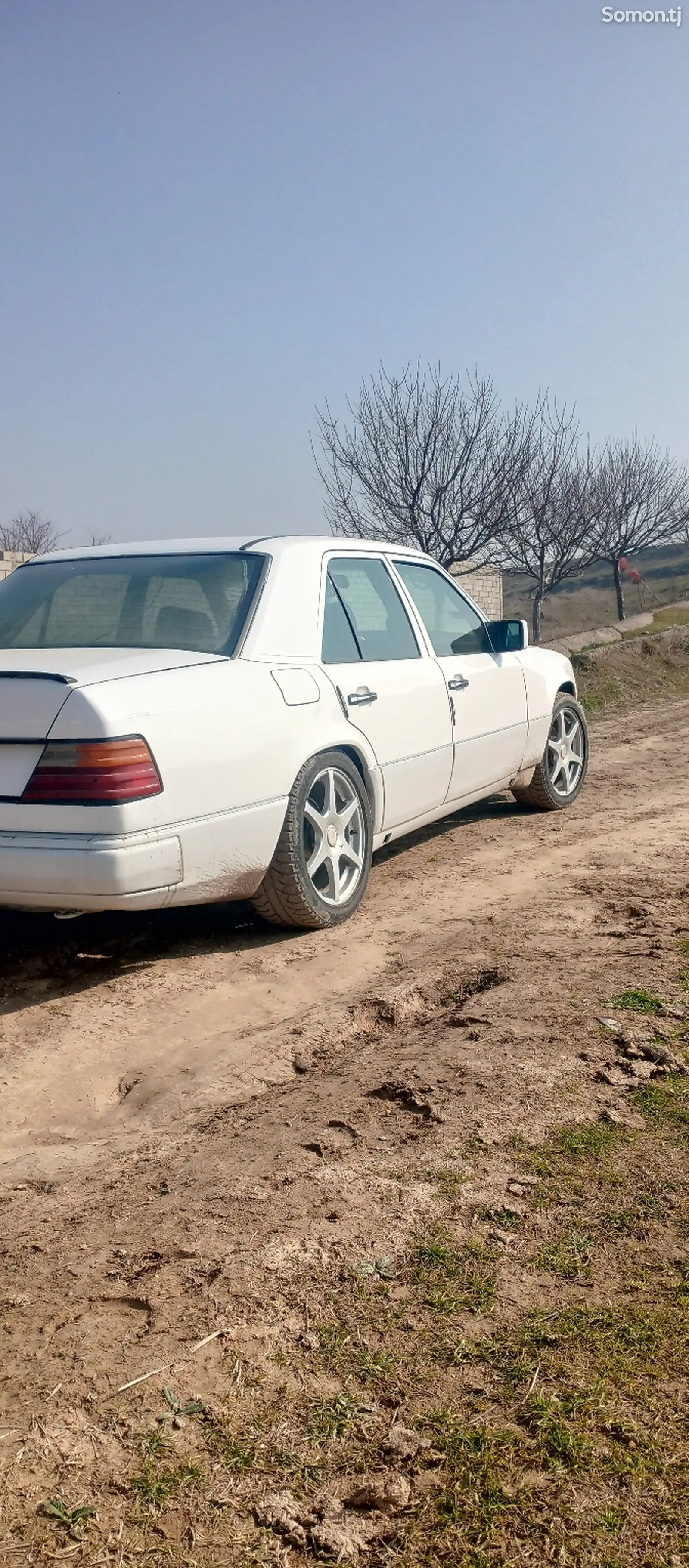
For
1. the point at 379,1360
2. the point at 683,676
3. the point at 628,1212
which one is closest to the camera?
the point at 379,1360

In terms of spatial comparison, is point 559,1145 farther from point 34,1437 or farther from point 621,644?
point 621,644

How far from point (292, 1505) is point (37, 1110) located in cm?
174

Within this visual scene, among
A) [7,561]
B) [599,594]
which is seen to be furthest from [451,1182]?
[599,594]

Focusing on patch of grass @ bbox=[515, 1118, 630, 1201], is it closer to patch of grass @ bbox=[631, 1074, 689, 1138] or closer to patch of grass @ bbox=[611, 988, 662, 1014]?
patch of grass @ bbox=[631, 1074, 689, 1138]

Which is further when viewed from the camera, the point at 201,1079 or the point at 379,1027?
the point at 379,1027

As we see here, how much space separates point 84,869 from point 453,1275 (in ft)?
6.31

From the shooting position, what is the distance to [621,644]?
1584 cm

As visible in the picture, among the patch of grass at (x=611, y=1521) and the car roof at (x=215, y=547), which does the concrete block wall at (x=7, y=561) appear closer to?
the car roof at (x=215, y=547)

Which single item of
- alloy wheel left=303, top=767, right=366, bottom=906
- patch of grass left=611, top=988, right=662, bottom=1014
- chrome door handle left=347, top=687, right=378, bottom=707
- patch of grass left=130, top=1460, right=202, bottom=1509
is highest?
chrome door handle left=347, top=687, right=378, bottom=707

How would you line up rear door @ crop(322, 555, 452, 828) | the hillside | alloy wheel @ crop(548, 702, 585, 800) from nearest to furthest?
rear door @ crop(322, 555, 452, 828)
alloy wheel @ crop(548, 702, 585, 800)
the hillside

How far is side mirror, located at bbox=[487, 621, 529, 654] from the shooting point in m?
6.37

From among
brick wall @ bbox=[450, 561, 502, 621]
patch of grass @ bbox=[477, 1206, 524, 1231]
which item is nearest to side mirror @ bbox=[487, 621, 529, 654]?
patch of grass @ bbox=[477, 1206, 524, 1231]

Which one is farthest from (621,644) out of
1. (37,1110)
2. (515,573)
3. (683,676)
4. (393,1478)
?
(515,573)

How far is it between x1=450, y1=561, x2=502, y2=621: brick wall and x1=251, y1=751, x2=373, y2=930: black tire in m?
28.7
